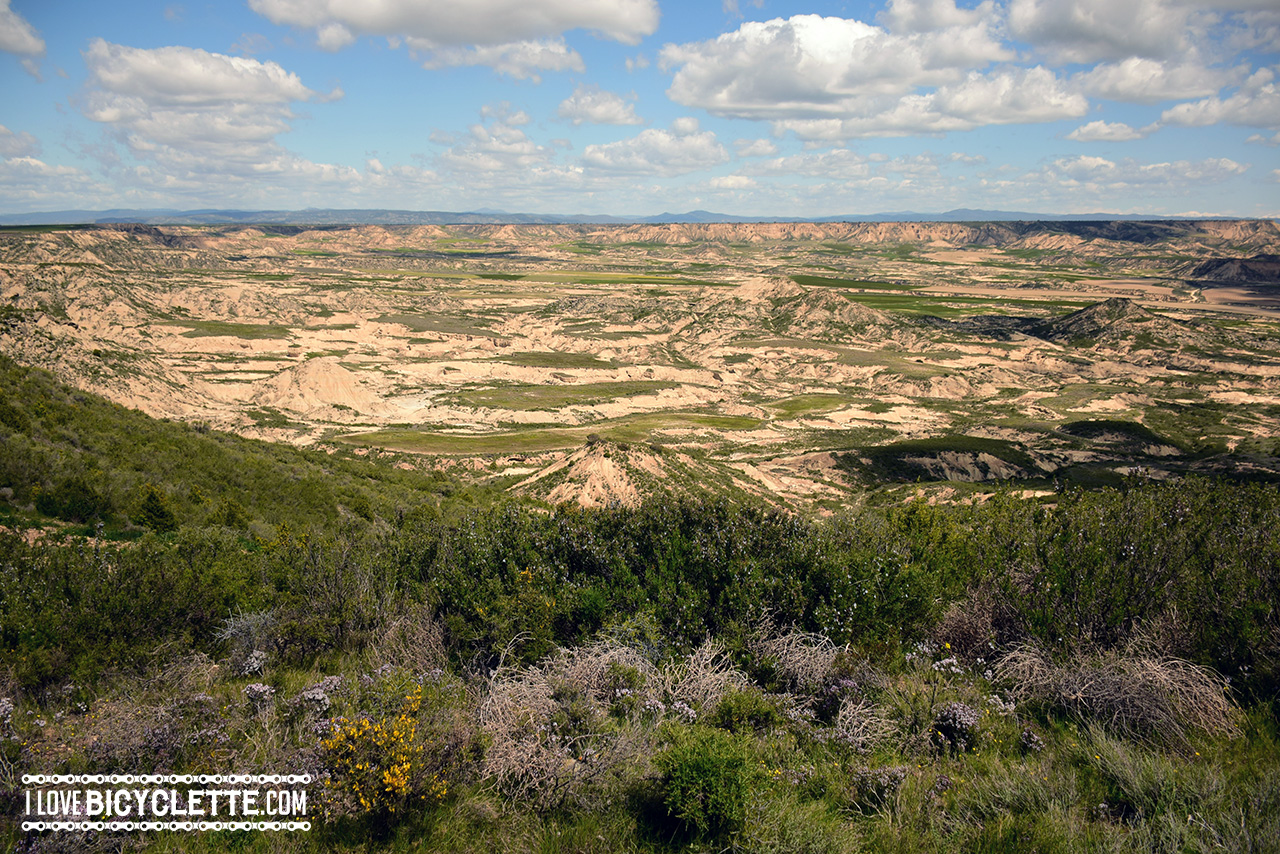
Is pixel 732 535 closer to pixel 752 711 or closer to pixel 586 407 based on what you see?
pixel 752 711

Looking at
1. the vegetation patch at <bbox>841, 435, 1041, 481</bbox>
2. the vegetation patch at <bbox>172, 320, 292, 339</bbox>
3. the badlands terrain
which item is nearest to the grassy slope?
the badlands terrain

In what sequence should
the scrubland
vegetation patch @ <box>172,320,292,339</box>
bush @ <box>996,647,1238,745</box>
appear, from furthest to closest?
vegetation patch @ <box>172,320,292,339</box>, bush @ <box>996,647,1238,745</box>, the scrubland

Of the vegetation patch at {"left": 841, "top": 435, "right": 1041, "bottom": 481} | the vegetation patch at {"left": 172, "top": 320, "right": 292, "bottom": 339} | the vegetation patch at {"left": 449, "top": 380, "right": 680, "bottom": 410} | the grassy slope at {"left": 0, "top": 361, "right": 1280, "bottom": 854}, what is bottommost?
the vegetation patch at {"left": 841, "top": 435, "right": 1041, "bottom": 481}

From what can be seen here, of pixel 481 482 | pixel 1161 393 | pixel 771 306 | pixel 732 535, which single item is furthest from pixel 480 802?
pixel 771 306

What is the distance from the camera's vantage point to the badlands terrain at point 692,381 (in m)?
54.2

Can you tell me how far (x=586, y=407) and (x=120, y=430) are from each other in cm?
5268

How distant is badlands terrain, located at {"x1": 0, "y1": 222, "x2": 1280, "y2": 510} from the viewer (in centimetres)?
5419

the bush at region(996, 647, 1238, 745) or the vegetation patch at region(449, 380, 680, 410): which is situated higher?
the bush at region(996, 647, 1238, 745)

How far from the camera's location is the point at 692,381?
95562 millimetres

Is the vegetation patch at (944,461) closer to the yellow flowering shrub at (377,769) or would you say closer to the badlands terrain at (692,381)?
the badlands terrain at (692,381)

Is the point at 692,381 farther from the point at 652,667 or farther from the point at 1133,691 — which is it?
the point at 1133,691

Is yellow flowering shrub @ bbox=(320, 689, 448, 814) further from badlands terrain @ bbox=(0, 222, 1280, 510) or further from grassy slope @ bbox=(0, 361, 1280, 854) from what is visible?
badlands terrain @ bbox=(0, 222, 1280, 510)

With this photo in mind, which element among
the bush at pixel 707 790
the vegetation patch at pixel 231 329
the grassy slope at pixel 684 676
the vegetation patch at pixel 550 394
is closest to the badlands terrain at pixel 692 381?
the vegetation patch at pixel 550 394

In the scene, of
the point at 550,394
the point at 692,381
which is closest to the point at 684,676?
the point at 550,394
